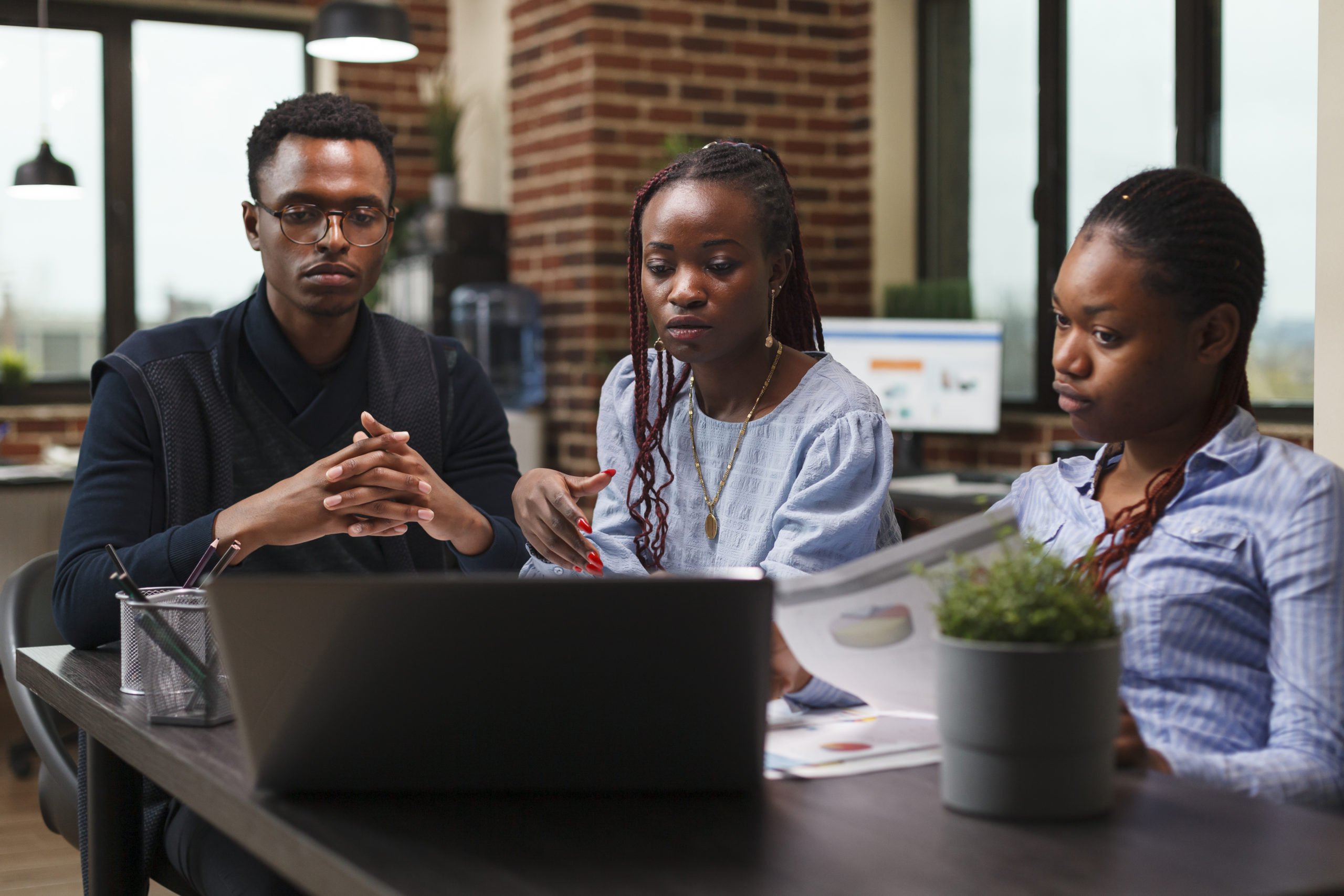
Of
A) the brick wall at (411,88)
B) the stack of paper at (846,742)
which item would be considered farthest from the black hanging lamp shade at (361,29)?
the stack of paper at (846,742)

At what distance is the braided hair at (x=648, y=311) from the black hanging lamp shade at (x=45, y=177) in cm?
325

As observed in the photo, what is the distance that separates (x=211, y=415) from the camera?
1.66 metres

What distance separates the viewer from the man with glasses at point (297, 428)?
1453mm

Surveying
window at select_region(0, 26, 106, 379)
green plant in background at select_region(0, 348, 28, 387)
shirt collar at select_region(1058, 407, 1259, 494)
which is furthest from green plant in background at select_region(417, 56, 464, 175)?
shirt collar at select_region(1058, 407, 1259, 494)

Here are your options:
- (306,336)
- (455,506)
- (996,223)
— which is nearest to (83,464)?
(306,336)

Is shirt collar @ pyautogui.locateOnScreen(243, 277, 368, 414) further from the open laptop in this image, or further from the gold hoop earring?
the open laptop

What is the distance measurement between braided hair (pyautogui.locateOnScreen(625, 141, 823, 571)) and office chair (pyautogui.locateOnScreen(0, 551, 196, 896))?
624mm

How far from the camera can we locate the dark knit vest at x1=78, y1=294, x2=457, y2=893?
1623 millimetres

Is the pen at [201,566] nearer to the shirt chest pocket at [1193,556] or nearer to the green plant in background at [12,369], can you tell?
the shirt chest pocket at [1193,556]

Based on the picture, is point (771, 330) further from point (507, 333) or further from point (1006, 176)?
point (507, 333)

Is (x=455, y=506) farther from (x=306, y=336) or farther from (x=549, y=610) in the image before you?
(x=549, y=610)

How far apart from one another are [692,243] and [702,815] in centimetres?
75

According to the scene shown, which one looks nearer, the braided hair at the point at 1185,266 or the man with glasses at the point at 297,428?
the braided hair at the point at 1185,266

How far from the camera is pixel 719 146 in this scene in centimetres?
155
